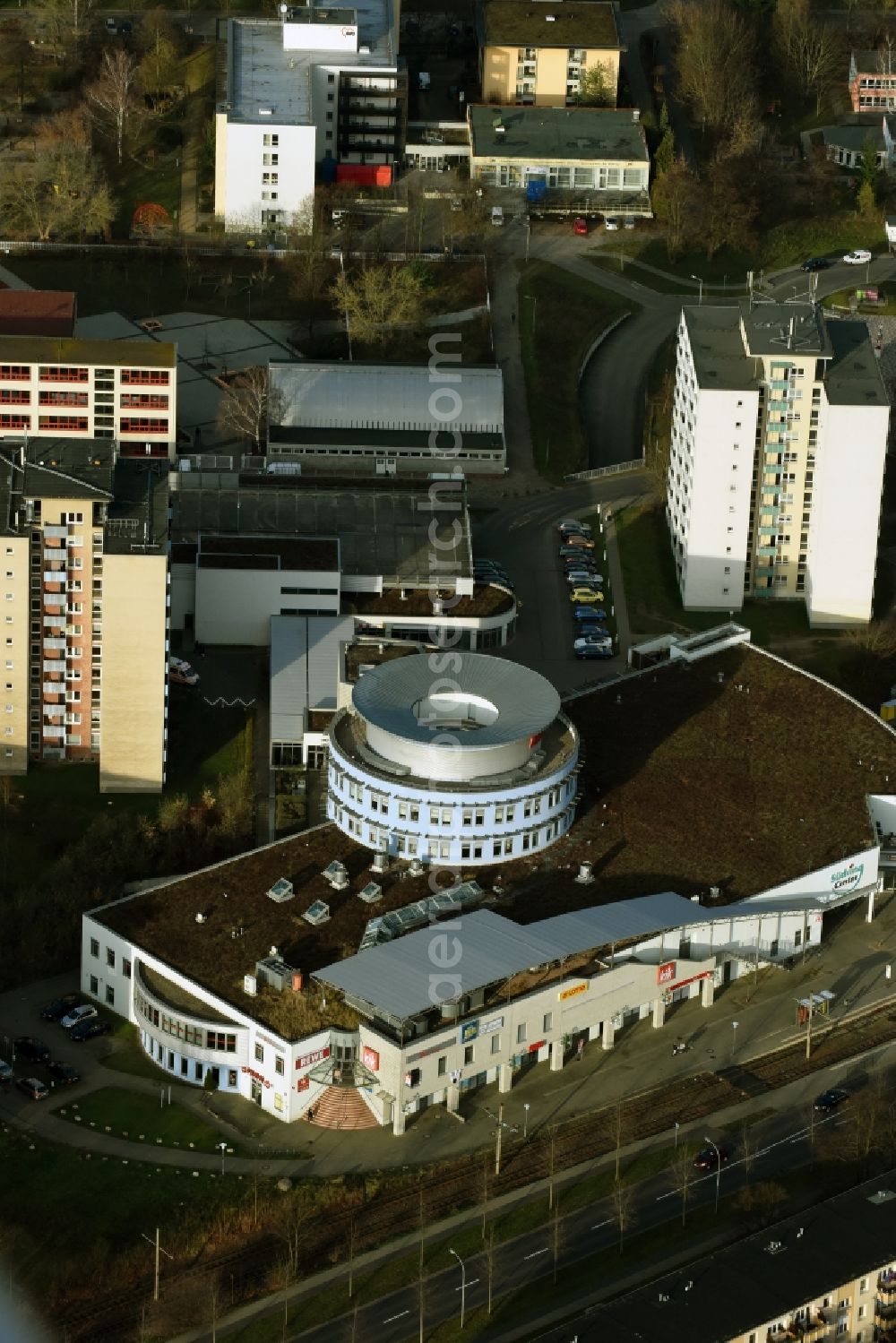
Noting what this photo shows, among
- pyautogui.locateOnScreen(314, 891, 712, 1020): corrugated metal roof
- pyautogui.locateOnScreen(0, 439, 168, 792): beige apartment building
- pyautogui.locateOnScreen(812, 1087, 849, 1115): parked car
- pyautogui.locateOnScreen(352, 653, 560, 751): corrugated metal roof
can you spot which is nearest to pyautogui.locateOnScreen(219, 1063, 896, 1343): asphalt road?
pyautogui.locateOnScreen(812, 1087, 849, 1115): parked car

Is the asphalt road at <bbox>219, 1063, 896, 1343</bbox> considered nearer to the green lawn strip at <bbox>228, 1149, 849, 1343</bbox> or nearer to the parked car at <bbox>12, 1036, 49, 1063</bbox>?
the green lawn strip at <bbox>228, 1149, 849, 1343</bbox>

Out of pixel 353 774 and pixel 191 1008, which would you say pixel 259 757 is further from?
pixel 191 1008

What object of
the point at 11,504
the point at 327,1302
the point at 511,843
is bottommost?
the point at 327,1302

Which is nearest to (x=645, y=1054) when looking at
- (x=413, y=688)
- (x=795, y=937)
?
(x=795, y=937)

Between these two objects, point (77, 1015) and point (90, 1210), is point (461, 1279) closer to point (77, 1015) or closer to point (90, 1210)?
point (90, 1210)

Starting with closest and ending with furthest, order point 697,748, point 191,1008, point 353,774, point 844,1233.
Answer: point 844,1233
point 191,1008
point 353,774
point 697,748

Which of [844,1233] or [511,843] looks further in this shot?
[511,843]
